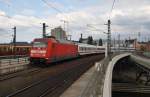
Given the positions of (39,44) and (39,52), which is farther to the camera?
(39,44)

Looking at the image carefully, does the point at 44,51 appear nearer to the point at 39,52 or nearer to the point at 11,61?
the point at 39,52

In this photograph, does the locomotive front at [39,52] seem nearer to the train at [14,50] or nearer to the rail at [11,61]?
the rail at [11,61]

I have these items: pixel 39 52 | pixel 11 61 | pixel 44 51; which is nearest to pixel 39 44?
pixel 39 52

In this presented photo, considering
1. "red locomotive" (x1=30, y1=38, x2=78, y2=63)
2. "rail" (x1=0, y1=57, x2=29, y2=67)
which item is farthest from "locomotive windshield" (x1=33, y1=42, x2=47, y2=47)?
"rail" (x1=0, y1=57, x2=29, y2=67)

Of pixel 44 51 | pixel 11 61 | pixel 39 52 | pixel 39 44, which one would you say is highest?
pixel 39 44

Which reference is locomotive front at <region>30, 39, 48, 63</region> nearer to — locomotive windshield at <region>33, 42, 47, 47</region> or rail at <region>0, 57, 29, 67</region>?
locomotive windshield at <region>33, 42, 47, 47</region>

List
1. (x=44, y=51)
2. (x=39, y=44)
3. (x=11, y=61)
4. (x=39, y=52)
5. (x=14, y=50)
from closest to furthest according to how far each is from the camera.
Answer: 1. (x=11, y=61)
2. (x=44, y=51)
3. (x=39, y=52)
4. (x=39, y=44)
5. (x=14, y=50)

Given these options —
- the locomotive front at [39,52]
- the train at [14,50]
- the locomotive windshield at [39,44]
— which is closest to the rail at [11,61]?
the locomotive front at [39,52]

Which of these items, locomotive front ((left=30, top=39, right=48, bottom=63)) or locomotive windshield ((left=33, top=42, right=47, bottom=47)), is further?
locomotive windshield ((left=33, top=42, right=47, bottom=47))

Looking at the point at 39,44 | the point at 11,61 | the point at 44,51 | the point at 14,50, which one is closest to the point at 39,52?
the point at 44,51

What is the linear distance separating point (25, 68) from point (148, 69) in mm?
29920

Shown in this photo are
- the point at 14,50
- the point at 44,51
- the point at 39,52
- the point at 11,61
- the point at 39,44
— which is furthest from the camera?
the point at 14,50

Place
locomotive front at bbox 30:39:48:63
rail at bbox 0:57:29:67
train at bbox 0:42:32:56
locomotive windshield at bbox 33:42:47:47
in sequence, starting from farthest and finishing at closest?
train at bbox 0:42:32:56
locomotive windshield at bbox 33:42:47:47
locomotive front at bbox 30:39:48:63
rail at bbox 0:57:29:67

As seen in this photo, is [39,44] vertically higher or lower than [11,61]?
higher
